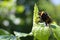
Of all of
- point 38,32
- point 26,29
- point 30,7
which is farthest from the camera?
point 30,7

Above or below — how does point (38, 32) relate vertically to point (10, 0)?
below

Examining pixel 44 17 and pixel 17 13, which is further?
pixel 17 13

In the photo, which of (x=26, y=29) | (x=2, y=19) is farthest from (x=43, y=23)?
(x=2, y=19)

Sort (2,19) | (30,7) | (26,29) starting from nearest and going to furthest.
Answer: (26,29) < (2,19) < (30,7)

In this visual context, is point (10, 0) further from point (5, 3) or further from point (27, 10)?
point (27, 10)

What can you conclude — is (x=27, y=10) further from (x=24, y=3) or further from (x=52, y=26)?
(x=52, y=26)

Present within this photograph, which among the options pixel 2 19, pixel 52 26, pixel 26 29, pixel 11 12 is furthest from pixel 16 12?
pixel 52 26

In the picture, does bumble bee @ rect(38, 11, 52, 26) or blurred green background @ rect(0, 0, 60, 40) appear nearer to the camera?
bumble bee @ rect(38, 11, 52, 26)

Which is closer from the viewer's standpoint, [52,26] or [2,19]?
[52,26]

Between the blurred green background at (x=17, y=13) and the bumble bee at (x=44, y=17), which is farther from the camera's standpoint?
the blurred green background at (x=17, y=13)
